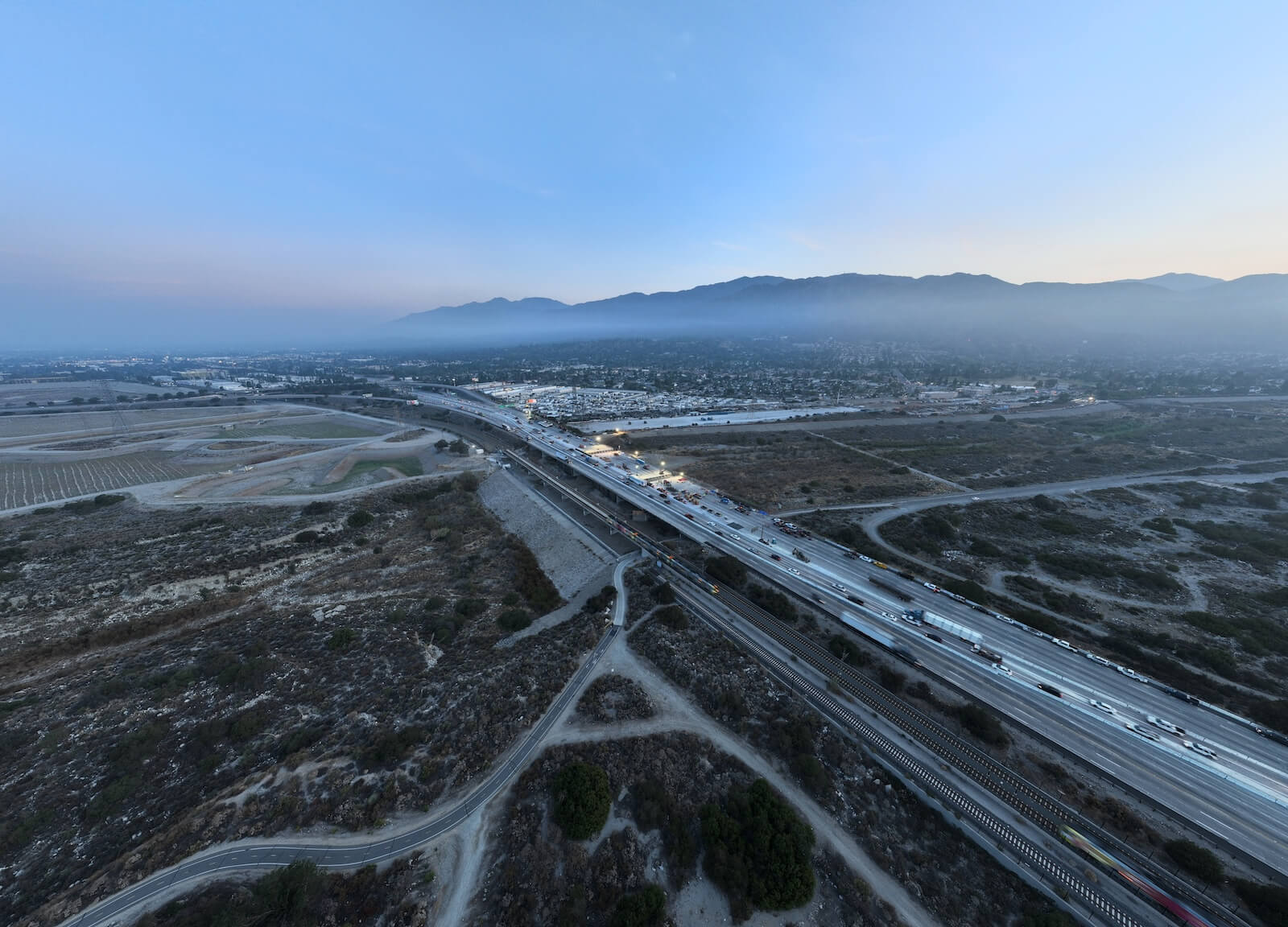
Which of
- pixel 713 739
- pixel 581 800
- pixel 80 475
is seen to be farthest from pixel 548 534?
pixel 80 475

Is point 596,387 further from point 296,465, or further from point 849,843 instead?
point 849,843

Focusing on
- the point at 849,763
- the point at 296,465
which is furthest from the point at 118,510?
the point at 849,763

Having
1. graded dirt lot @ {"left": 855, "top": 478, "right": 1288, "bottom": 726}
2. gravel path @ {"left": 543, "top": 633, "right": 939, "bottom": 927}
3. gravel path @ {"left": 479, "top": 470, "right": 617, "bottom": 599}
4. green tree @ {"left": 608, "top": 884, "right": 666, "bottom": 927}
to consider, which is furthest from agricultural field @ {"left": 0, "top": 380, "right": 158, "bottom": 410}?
graded dirt lot @ {"left": 855, "top": 478, "right": 1288, "bottom": 726}

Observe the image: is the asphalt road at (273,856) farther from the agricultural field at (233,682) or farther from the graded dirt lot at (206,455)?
the graded dirt lot at (206,455)

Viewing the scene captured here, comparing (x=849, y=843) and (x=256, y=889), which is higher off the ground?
(x=256, y=889)

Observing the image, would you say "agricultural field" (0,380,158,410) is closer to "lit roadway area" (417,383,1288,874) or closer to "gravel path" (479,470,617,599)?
"gravel path" (479,470,617,599)

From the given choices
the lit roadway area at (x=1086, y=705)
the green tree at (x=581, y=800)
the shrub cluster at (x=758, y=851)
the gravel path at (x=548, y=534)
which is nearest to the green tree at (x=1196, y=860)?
the lit roadway area at (x=1086, y=705)
